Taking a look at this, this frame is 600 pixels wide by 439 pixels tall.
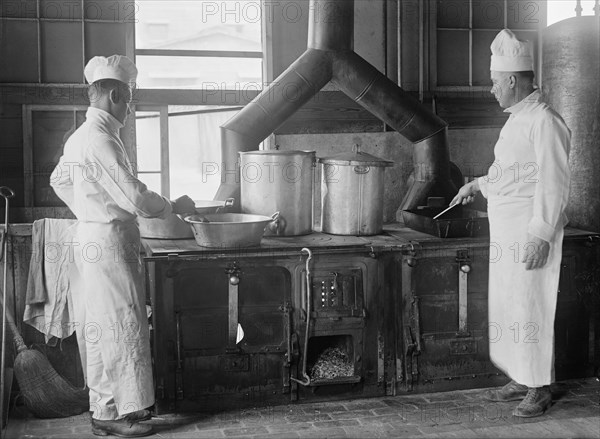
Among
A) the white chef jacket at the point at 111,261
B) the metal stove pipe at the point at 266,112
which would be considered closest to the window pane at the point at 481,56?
the metal stove pipe at the point at 266,112

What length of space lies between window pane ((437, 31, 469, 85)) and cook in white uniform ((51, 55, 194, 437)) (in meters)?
3.00

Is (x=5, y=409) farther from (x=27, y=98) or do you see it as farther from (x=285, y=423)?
(x=27, y=98)

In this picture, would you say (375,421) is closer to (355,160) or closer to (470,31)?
(355,160)

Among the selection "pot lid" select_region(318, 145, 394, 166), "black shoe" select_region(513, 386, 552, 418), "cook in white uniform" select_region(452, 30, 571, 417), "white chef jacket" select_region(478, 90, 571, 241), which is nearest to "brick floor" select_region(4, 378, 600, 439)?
"black shoe" select_region(513, 386, 552, 418)

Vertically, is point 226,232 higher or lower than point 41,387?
higher

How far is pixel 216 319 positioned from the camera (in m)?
4.07

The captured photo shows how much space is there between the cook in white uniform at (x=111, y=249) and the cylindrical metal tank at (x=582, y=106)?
2723 mm

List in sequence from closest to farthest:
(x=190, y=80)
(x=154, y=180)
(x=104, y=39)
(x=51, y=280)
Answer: (x=51, y=280), (x=104, y=39), (x=154, y=180), (x=190, y=80)

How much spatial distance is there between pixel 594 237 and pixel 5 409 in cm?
347

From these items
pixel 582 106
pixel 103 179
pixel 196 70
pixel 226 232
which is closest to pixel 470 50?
pixel 582 106

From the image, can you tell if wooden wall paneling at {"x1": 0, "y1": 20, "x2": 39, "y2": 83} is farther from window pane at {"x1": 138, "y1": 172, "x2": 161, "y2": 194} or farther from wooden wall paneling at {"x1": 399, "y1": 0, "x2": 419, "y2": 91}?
wooden wall paneling at {"x1": 399, "y1": 0, "x2": 419, "y2": 91}

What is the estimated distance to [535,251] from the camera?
12.5 ft

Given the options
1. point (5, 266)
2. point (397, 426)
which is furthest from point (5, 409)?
point (397, 426)

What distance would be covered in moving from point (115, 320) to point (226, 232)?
30.0 inches
